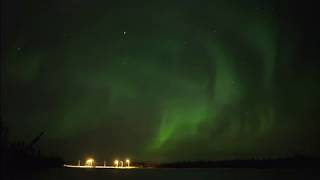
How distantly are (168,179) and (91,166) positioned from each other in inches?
3096

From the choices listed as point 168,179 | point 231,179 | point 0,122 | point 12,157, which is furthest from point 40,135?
point 231,179

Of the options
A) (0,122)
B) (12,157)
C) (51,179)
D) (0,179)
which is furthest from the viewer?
(12,157)

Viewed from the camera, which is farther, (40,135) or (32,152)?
(32,152)

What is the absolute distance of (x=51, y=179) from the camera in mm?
97312

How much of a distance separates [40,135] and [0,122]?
11822mm

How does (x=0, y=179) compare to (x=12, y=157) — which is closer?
(x=0, y=179)

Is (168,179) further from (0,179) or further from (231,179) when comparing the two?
(0,179)

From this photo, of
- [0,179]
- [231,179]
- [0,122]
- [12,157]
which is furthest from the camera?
[12,157]

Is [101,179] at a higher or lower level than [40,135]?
lower

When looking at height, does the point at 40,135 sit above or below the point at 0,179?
above

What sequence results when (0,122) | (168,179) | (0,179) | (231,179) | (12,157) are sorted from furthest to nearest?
(12,157) → (0,122) → (231,179) → (168,179) → (0,179)

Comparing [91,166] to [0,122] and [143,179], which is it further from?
[143,179]

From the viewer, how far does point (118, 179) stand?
102 m

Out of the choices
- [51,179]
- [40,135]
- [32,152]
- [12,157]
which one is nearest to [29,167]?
[32,152]
